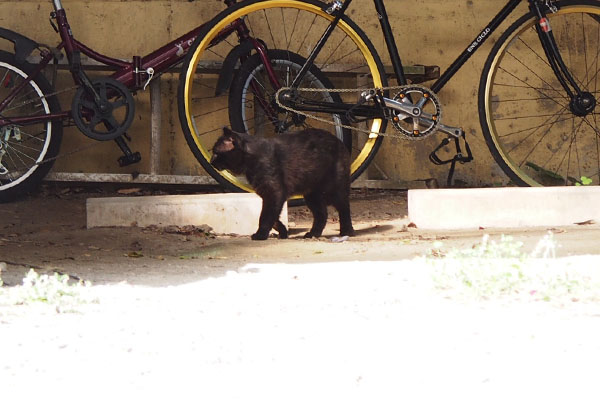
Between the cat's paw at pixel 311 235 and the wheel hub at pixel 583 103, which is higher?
the wheel hub at pixel 583 103

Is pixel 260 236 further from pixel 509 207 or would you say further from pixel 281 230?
pixel 509 207

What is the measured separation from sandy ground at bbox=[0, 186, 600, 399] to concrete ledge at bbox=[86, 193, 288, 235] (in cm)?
130

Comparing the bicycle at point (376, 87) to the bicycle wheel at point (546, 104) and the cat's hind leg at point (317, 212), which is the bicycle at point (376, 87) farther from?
the cat's hind leg at point (317, 212)

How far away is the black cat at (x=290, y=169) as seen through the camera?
6.12 meters

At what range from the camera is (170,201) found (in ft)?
21.0

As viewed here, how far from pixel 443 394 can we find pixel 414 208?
12.9ft

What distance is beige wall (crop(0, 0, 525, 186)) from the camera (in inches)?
316

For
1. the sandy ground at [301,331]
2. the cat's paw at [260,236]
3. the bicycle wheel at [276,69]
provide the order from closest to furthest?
the sandy ground at [301,331]
the cat's paw at [260,236]
the bicycle wheel at [276,69]

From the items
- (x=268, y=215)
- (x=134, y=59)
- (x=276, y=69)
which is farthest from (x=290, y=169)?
(x=134, y=59)

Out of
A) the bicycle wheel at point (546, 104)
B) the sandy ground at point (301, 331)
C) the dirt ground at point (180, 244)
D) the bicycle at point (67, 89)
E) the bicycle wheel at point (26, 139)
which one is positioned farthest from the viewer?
the bicycle wheel at point (546, 104)

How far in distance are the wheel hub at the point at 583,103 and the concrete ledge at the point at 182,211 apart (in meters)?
1.97

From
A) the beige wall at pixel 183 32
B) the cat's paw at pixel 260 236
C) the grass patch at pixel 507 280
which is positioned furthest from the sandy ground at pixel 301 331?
the beige wall at pixel 183 32

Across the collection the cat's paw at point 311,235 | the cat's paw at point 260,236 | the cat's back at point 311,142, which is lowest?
the cat's paw at point 311,235

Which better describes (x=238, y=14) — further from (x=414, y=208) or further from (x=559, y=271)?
(x=559, y=271)
